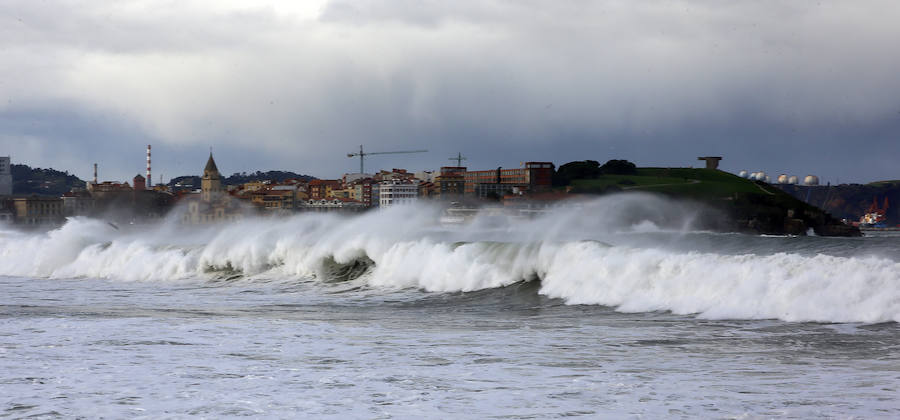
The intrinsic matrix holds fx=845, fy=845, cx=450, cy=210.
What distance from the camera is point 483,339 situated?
49.8ft

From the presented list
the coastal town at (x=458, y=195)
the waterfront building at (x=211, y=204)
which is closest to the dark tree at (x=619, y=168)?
the coastal town at (x=458, y=195)

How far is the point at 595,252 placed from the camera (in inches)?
948

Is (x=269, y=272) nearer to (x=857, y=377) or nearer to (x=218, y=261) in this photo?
(x=218, y=261)

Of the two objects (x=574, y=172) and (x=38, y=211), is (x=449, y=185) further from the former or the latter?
(x=38, y=211)

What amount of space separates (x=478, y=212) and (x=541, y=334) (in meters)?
90.7

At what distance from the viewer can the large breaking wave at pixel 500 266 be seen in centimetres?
1723

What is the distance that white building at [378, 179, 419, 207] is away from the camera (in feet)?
475

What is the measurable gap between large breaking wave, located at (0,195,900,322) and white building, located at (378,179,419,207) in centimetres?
9249

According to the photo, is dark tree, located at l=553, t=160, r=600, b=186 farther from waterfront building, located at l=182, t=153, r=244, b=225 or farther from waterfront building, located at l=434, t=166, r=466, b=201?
waterfront building, located at l=182, t=153, r=244, b=225

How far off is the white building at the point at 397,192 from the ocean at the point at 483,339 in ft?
370

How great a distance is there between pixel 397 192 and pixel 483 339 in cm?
13143

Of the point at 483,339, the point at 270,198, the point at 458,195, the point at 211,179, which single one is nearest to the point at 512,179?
the point at 458,195

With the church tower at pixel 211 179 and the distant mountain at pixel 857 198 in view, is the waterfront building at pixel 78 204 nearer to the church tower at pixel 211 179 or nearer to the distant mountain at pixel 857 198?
the church tower at pixel 211 179

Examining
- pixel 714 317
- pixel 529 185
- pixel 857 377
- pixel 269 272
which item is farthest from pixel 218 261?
pixel 529 185
